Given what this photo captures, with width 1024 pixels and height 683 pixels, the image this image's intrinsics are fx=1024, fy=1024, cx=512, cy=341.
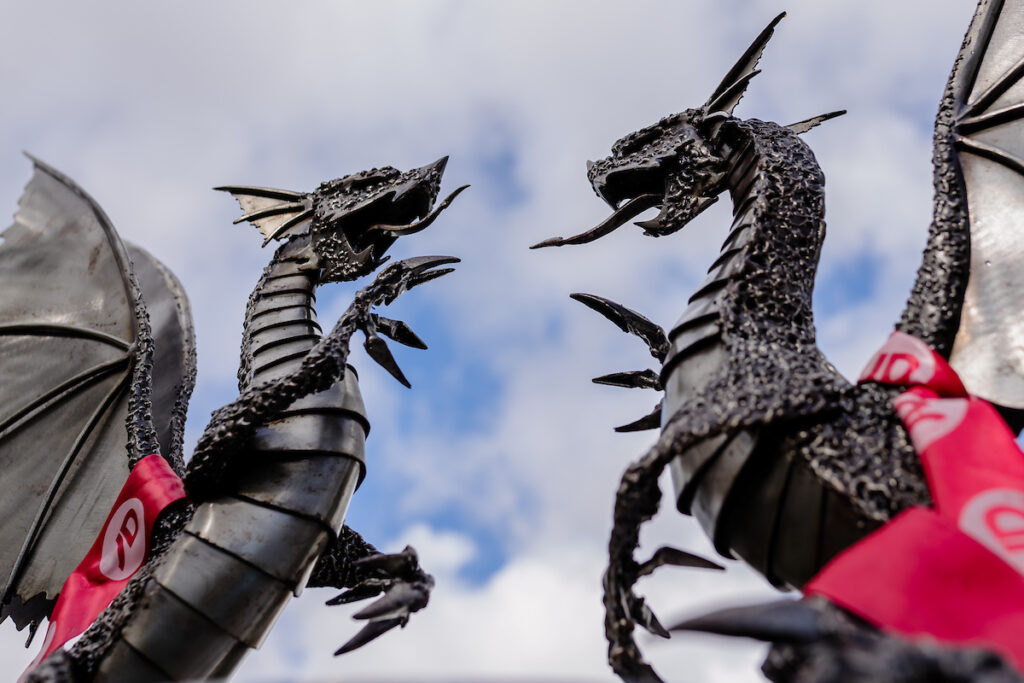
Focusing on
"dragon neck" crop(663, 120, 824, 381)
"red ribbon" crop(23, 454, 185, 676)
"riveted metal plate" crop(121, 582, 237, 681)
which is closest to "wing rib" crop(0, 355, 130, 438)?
"red ribbon" crop(23, 454, 185, 676)

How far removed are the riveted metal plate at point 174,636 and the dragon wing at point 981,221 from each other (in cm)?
233

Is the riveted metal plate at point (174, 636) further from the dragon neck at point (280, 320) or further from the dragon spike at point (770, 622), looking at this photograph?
the dragon spike at point (770, 622)

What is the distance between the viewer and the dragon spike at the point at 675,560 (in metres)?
2.68

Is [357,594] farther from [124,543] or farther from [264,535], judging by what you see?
[124,543]

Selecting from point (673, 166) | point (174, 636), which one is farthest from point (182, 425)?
point (673, 166)

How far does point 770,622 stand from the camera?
1610 mm

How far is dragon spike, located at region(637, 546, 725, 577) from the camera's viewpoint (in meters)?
2.68

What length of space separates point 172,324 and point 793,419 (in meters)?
3.58

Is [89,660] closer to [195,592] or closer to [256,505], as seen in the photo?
[195,592]

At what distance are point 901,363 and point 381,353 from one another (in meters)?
1.95

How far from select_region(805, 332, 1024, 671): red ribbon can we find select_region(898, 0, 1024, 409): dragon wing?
1.10 ft

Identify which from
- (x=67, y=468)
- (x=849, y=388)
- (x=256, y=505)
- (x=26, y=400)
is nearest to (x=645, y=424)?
(x=849, y=388)

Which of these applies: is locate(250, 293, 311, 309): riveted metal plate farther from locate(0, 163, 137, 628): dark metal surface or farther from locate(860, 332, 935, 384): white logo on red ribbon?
locate(860, 332, 935, 384): white logo on red ribbon

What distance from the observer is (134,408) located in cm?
427
